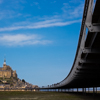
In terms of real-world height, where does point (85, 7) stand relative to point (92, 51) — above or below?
above

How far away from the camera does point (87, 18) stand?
17.1 meters

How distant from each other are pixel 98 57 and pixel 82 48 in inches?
349

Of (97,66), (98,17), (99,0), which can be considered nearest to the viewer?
(99,0)

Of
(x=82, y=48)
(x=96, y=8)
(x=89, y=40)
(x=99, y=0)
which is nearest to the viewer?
(x=99, y=0)

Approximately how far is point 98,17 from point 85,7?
1248mm

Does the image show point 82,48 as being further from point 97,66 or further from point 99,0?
point 97,66

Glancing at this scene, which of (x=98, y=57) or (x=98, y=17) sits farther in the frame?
(x=98, y=57)

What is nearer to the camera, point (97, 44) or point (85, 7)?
point (85, 7)

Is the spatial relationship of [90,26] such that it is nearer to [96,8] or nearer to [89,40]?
[96,8]

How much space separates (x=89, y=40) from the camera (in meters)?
22.4

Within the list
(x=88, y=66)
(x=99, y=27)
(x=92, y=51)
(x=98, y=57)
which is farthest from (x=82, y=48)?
(x=88, y=66)

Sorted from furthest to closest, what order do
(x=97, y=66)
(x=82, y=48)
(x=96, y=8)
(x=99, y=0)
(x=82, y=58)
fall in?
1. (x=97, y=66)
2. (x=82, y=58)
3. (x=82, y=48)
4. (x=96, y=8)
5. (x=99, y=0)

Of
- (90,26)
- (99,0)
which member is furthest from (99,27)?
(99,0)

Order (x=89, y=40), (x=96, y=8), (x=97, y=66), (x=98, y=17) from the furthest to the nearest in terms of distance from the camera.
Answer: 1. (x=97, y=66)
2. (x=89, y=40)
3. (x=98, y=17)
4. (x=96, y=8)
